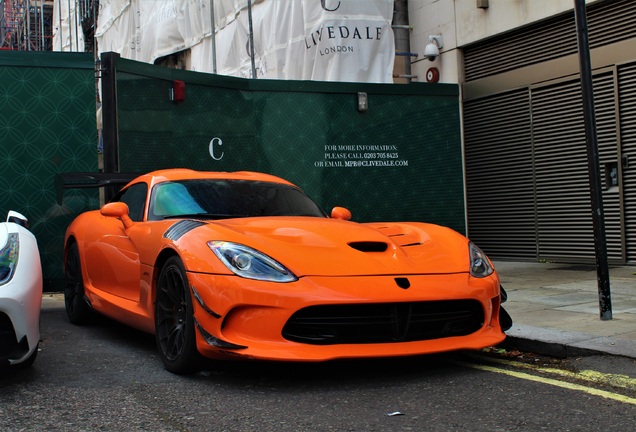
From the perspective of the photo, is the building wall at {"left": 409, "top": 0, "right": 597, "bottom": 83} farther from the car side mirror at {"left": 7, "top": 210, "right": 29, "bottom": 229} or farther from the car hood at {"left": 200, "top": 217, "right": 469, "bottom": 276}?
the car side mirror at {"left": 7, "top": 210, "right": 29, "bottom": 229}

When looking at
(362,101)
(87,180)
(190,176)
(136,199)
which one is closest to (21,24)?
(362,101)

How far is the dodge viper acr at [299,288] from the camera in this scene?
415 cm

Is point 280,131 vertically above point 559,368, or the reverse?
point 280,131

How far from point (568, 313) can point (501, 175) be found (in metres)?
6.58

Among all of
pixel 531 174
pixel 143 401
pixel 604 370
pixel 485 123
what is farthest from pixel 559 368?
pixel 485 123

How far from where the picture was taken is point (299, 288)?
4141 mm

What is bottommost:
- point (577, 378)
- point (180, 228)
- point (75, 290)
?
point (577, 378)

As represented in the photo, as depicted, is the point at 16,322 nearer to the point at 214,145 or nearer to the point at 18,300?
the point at 18,300

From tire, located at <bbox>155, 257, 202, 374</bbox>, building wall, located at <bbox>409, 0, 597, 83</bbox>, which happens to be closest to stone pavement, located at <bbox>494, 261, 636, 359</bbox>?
tire, located at <bbox>155, 257, 202, 374</bbox>

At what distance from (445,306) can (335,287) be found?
68cm

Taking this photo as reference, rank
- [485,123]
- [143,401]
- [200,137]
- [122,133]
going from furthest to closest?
1. [485,123]
2. [200,137]
3. [122,133]
4. [143,401]

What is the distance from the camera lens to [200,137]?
32.0 feet

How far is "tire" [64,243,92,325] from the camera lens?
6.47m

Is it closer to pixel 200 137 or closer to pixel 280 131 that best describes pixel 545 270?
pixel 280 131
